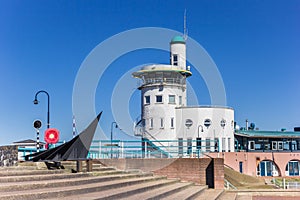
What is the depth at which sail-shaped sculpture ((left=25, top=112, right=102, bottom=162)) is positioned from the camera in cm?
1274

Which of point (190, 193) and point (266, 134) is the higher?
point (266, 134)

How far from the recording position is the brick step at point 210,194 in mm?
15250

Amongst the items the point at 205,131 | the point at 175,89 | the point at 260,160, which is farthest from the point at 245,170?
the point at 175,89

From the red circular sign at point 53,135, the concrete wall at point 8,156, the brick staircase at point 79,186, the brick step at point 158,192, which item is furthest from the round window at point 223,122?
the concrete wall at point 8,156

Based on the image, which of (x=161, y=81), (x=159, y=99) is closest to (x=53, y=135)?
(x=159, y=99)

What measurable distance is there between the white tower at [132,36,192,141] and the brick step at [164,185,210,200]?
777 inches

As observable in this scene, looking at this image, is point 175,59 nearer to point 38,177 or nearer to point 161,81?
point 161,81

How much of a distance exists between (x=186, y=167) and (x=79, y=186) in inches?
323

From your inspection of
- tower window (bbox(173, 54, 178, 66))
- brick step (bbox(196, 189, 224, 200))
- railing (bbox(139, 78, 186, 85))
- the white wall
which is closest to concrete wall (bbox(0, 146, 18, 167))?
brick step (bbox(196, 189, 224, 200))

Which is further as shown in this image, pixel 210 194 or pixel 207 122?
pixel 207 122

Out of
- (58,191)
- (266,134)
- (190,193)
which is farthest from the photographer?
(266,134)

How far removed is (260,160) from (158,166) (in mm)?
27506

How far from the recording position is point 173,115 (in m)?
37.6

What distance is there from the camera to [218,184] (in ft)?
59.0
